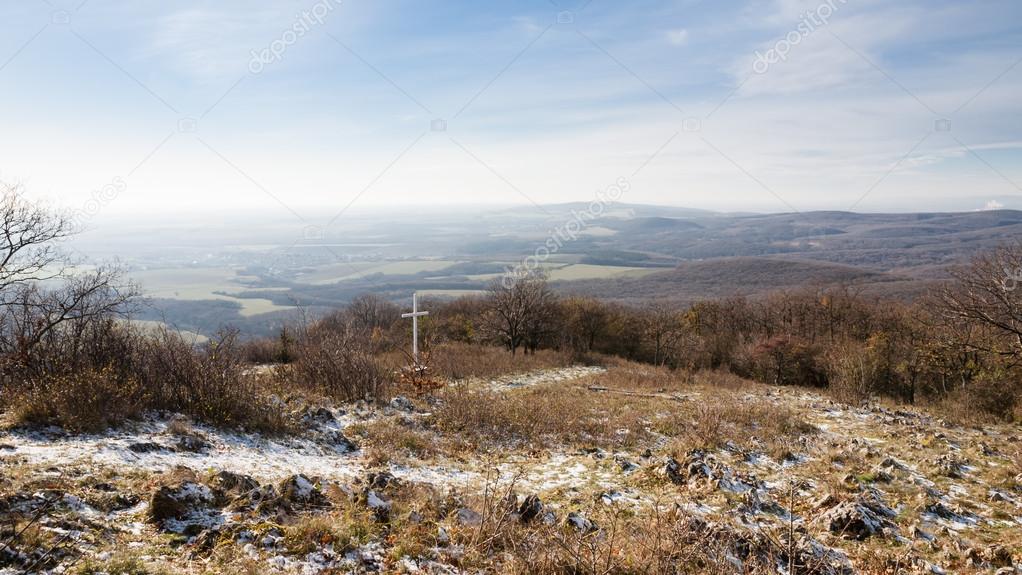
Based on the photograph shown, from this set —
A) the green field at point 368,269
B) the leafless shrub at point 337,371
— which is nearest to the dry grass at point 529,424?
the leafless shrub at point 337,371

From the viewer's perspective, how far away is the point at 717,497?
22.1 ft

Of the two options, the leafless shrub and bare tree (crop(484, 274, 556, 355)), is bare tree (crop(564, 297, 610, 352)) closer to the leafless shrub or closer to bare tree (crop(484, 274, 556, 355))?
bare tree (crop(484, 274, 556, 355))

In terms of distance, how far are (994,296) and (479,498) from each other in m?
17.2

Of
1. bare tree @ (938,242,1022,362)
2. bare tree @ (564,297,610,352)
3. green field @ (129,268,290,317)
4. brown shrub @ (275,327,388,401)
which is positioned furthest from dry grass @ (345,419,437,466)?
green field @ (129,268,290,317)

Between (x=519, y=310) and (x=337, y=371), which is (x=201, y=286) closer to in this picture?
(x=519, y=310)

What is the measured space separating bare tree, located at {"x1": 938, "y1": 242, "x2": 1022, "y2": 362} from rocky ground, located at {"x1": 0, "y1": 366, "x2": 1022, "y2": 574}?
5096mm

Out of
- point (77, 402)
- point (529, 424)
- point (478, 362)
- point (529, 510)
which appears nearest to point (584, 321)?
point (478, 362)

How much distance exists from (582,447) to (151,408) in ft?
25.8

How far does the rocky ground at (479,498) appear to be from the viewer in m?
4.12

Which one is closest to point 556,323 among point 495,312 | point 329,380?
point 495,312

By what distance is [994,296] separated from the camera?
560 inches

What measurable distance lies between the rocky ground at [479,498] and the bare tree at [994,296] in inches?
201

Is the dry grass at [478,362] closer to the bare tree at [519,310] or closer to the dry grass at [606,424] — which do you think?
the bare tree at [519,310]

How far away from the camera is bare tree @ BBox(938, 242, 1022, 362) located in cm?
1366
